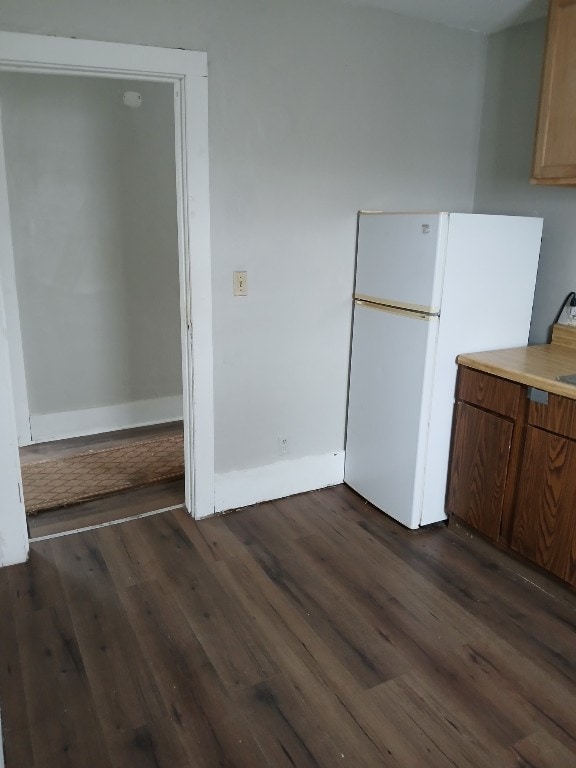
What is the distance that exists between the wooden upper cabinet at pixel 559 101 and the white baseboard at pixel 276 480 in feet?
5.69

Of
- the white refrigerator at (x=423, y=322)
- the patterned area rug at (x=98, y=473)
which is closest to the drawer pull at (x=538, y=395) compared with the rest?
the white refrigerator at (x=423, y=322)

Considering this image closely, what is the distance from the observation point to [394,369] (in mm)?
2811

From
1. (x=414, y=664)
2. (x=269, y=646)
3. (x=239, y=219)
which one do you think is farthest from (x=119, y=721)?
(x=239, y=219)

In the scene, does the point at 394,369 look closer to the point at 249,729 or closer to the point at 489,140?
the point at 489,140

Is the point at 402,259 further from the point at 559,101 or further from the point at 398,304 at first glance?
the point at 559,101

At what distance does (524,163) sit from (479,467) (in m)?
1.55

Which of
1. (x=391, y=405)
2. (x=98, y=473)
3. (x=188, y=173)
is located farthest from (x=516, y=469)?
(x=98, y=473)

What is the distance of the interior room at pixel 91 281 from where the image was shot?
11.2ft

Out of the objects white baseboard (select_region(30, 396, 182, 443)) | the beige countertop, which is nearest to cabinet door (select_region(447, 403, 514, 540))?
the beige countertop

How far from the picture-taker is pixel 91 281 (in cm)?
377

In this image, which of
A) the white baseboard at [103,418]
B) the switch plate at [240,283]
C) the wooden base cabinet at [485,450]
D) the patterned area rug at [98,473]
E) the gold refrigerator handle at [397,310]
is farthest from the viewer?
the white baseboard at [103,418]

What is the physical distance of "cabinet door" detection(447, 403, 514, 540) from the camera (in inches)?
99.3

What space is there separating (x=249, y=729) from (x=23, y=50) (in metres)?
2.40

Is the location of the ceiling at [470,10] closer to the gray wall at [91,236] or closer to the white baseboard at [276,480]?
the gray wall at [91,236]
